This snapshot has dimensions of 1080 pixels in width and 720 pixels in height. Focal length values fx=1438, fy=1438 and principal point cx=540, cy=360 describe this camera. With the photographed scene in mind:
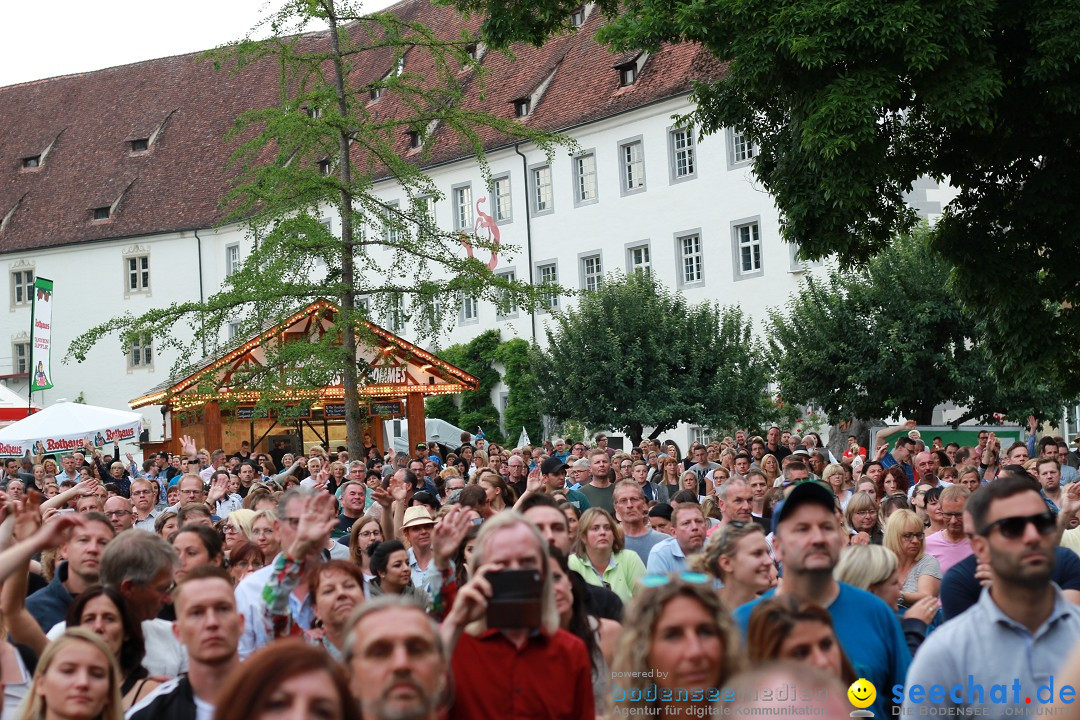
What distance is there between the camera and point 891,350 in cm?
3231

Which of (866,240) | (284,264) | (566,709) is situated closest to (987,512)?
(566,709)

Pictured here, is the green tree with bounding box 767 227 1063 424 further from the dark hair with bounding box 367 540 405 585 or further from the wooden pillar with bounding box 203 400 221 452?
the dark hair with bounding box 367 540 405 585

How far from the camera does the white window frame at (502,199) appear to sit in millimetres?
48750

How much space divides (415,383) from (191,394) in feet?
21.5

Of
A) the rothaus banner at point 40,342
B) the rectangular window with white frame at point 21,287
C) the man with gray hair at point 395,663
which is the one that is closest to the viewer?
the man with gray hair at point 395,663

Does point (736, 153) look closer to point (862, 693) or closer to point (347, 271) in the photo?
point (347, 271)

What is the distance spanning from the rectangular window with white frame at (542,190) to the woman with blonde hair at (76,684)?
140 ft

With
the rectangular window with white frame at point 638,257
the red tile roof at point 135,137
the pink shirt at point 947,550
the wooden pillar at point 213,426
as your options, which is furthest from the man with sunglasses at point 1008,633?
the red tile roof at point 135,137

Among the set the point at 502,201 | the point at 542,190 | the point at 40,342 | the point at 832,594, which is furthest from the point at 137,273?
the point at 832,594

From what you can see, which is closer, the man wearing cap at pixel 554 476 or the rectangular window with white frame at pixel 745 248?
the man wearing cap at pixel 554 476

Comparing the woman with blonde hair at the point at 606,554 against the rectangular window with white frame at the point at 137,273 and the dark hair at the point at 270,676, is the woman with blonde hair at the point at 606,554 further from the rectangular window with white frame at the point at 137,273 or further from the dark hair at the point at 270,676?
the rectangular window with white frame at the point at 137,273

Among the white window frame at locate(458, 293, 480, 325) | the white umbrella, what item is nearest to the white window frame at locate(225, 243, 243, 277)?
the white window frame at locate(458, 293, 480, 325)

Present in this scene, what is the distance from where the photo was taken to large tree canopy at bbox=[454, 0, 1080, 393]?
1530 cm

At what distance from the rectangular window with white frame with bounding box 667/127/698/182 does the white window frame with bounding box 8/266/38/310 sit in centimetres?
3227
